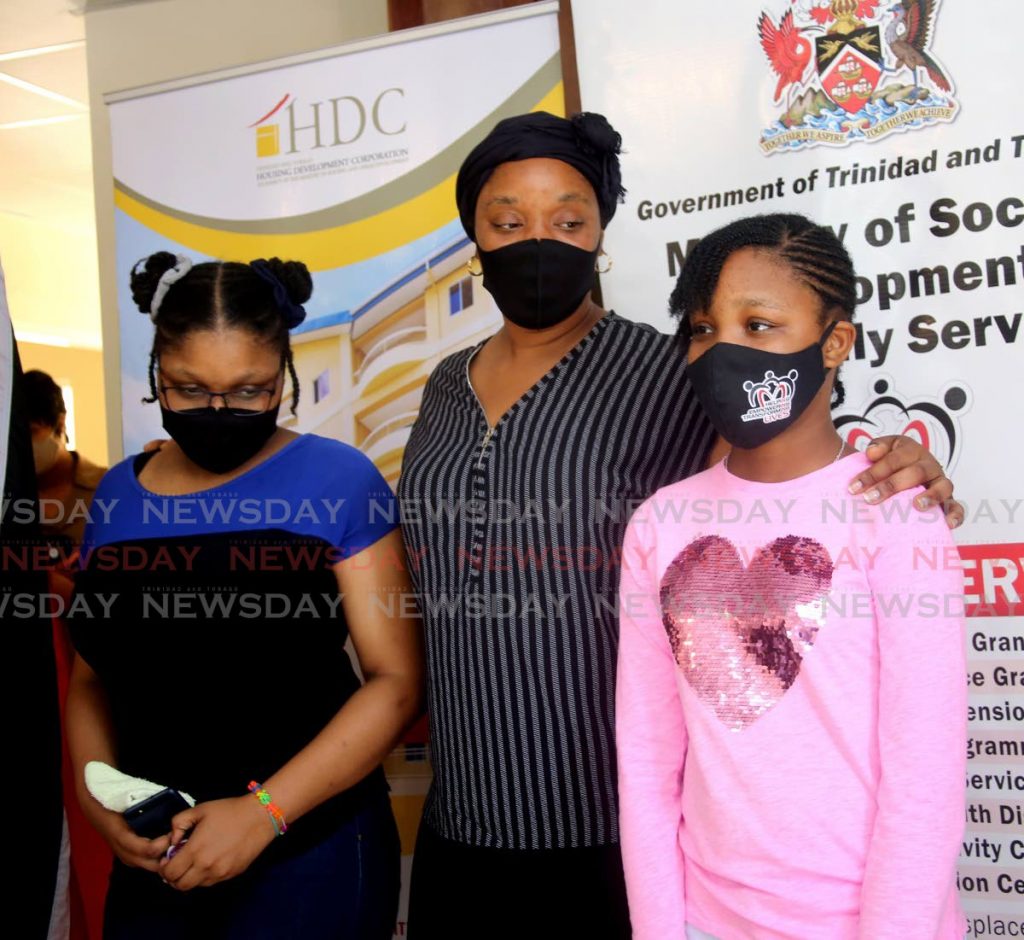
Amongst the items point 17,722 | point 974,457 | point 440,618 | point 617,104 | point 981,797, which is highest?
point 617,104

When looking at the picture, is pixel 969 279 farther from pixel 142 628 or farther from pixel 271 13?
pixel 271 13

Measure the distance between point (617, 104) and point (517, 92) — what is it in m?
0.31

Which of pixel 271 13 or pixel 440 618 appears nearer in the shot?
pixel 440 618

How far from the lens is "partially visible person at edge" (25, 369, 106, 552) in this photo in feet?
9.42

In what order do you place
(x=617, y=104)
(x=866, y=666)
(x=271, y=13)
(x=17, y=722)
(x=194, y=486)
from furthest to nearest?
(x=271, y=13), (x=617, y=104), (x=194, y=486), (x=17, y=722), (x=866, y=666)

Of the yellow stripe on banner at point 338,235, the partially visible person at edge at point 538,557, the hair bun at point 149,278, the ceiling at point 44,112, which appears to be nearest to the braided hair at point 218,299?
the hair bun at point 149,278

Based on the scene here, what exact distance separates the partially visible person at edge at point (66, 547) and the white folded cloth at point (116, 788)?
42cm

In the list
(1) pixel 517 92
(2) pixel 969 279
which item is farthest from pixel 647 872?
(1) pixel 517 92

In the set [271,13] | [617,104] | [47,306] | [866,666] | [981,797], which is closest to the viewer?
[866,666]

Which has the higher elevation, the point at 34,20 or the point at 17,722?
the point at 34,20

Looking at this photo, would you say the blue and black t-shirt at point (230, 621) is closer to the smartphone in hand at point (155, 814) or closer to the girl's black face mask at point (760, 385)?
the smartphone in hand at point (155, 814)

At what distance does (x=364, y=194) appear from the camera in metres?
2.55

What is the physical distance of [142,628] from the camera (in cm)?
148

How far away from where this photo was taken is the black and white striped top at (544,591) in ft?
4.53
